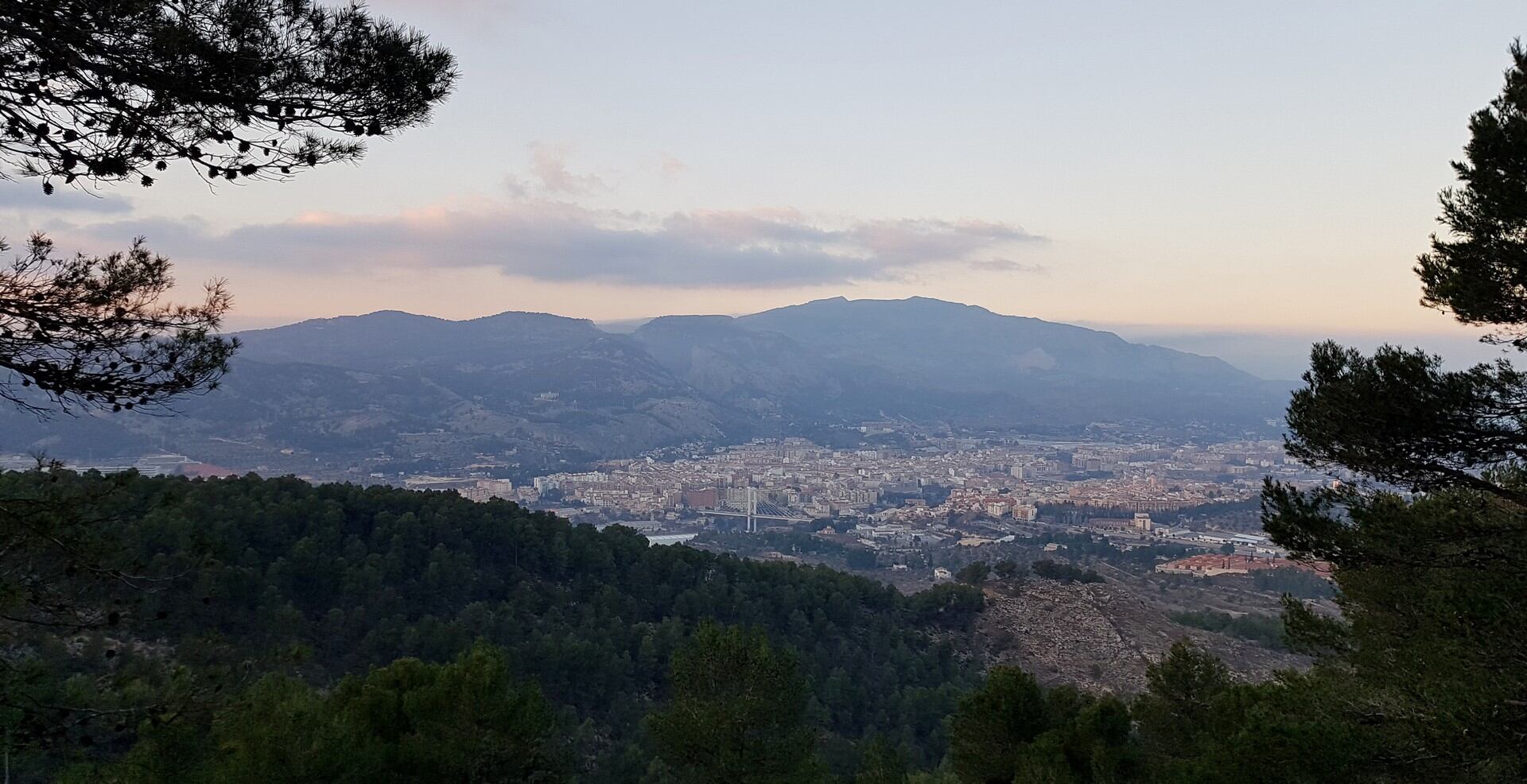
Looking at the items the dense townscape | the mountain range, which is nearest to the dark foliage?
the dense townscape

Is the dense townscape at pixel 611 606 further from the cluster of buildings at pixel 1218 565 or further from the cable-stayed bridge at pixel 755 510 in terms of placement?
the cable-stayed bridge at pixel 755 510

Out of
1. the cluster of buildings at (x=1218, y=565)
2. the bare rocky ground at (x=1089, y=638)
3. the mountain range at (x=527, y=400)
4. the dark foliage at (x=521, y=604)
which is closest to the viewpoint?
the dark foliage at (x=521, y=604)

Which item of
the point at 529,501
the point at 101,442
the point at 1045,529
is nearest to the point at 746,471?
the point at 529,501

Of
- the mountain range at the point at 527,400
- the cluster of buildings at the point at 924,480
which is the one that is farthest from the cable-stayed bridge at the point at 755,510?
the mountain range at the point at 527,400

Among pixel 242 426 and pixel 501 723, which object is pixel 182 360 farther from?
pixel 242 426

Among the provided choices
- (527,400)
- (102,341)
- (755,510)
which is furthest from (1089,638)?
(527,400)

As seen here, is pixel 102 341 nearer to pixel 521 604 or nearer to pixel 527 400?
pixel 521 604
